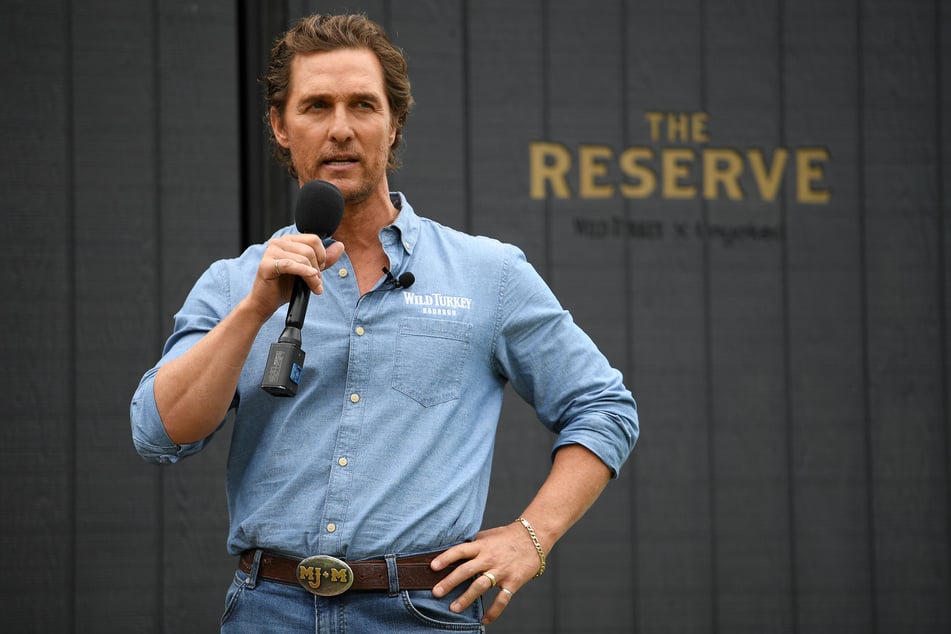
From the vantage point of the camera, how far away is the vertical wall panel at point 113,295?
118 inches

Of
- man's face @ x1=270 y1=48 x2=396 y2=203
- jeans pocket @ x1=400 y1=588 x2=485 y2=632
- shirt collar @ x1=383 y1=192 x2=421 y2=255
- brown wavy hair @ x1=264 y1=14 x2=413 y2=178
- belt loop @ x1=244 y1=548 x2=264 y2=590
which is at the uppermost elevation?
brown wavy hair @ x1=264 y1=14 x2=413 y2=178

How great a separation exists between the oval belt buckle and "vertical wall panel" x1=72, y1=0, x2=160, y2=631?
1626 millimetres

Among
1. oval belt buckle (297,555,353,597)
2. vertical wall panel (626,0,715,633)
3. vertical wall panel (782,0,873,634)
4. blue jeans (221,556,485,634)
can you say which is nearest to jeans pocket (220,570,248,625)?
blue jeans (221,556,485,634)

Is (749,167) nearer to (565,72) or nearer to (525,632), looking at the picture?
(565,72)

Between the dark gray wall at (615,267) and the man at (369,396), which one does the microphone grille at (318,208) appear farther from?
the dark gray wall at (615,267)

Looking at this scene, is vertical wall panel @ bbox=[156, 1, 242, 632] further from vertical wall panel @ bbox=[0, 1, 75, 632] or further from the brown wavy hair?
the brown wavy hair

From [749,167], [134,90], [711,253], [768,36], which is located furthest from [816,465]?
[134,90]

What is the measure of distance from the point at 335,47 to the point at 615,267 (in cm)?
Result: 173

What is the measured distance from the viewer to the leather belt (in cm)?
154

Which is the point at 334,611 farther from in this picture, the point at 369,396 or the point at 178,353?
the point at 178,353

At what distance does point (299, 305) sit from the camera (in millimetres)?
1479

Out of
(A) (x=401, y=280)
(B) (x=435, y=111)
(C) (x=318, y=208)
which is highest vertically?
(B) (x=435, y=111)

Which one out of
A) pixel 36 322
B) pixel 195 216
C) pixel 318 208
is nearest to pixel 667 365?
pixel 195 216

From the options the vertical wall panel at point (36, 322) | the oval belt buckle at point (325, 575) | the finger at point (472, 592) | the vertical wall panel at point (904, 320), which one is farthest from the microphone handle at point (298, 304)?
the vertical wall panel at point (904, 320)
